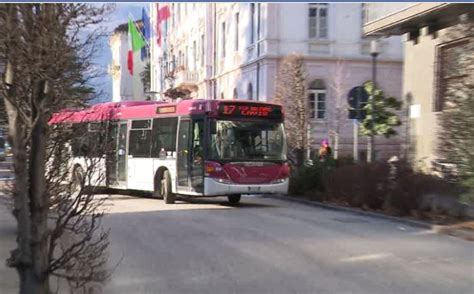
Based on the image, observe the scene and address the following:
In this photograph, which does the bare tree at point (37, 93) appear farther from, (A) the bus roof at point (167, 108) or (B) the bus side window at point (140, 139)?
(B) the bus side window at point (140, 139)

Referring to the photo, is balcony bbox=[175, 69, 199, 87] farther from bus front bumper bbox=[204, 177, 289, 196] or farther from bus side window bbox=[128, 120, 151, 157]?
bus front bumper bbox=[204, 177, 289, 196]

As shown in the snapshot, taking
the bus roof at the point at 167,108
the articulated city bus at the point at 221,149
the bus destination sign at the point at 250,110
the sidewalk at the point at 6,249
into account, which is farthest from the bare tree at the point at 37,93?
the bus destination sign at the point at 250,110

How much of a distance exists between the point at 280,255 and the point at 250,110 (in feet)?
25.9

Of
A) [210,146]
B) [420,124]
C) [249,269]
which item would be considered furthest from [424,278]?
[420,124]

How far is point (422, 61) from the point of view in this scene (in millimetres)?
18500

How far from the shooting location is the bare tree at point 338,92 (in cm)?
3334

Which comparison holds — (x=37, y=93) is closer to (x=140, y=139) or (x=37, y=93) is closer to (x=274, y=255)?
(x=274, y=255)

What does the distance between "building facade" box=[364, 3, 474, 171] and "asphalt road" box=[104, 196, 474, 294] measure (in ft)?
13.7

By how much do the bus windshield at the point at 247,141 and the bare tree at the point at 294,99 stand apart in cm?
760

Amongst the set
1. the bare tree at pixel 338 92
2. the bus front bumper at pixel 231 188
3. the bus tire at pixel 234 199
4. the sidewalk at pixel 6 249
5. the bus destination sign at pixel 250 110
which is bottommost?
the bus tire at pixel 234 199

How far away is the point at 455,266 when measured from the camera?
923 cm

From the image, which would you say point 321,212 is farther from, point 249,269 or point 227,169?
point 249,269

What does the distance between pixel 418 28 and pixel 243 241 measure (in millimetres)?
9910

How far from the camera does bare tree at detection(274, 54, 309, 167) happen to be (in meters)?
26.5
